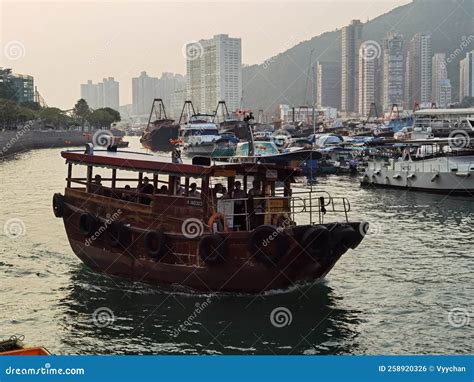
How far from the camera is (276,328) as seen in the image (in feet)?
39.4

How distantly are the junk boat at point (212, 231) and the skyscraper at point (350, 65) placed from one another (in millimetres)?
159433

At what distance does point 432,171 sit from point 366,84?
137420 millimetres

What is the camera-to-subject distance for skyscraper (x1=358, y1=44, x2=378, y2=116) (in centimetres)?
15912

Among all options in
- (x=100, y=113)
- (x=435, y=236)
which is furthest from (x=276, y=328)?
(x=100, y=113)

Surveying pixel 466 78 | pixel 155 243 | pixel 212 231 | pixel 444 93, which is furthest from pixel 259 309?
pixel 466 78

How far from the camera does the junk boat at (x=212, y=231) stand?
13000 millimetres

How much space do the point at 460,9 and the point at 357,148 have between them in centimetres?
11266

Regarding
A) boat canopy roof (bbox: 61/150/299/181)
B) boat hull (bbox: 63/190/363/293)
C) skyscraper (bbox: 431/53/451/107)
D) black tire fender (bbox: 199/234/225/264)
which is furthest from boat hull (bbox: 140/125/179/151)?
black tire fender (bbox: 199/234/225/264)

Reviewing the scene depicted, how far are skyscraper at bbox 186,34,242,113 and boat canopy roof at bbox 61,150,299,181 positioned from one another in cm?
9472

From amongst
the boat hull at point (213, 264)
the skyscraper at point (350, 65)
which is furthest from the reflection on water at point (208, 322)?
the skyscraper at point (350, 65)

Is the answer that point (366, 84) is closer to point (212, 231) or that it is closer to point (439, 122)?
point (439, 122)

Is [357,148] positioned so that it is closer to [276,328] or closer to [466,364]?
[276,328]

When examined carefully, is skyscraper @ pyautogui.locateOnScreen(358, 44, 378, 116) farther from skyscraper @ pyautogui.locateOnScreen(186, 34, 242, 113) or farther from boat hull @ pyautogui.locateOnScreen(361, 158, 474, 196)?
boat hull @ pyautogui.locateOnScreen(361, 158, 474, 196)

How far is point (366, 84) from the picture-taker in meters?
167
